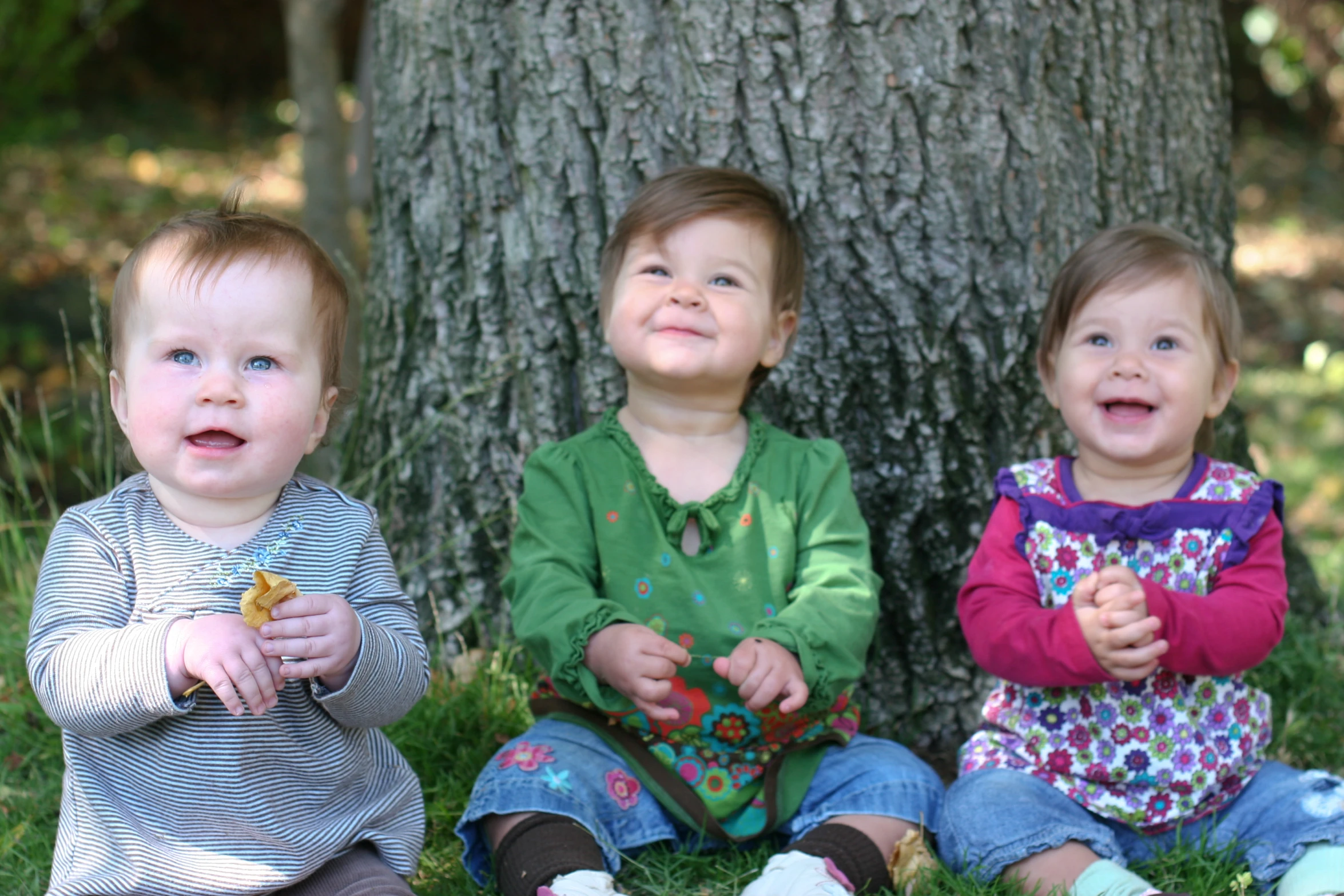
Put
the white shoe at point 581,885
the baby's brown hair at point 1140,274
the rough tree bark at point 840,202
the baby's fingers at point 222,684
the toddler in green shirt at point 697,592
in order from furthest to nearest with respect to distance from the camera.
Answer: the rough tree bark at point 840,202, the baby's brown hair at point 1140,274, the toddler in green shirt at point 697,592, the white shoe at point 581,885, the baby's fingers at point 222,684

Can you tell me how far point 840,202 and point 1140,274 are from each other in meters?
0.72

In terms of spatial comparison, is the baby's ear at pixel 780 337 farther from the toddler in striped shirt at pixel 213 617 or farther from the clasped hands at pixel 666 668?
the toddler in striped shirt at pixel 213 617

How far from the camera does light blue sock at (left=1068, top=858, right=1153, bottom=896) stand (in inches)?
86.0

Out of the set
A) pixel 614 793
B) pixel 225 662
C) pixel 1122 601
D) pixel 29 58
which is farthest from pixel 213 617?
pixel 29 58

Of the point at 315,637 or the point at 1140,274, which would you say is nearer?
the point at 315,637

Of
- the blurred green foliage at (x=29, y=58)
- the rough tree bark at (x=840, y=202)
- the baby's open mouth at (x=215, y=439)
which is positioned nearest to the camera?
the baby's open mouth at (x=215, y=439)

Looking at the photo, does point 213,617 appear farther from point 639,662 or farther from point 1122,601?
point 1122,601

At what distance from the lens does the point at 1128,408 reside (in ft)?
8.13

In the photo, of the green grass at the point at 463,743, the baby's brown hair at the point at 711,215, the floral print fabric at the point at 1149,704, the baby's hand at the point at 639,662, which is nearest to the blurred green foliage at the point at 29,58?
the green grass at the point at 463,743

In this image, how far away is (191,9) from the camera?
13.9 meters

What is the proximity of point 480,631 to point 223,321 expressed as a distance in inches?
53.2

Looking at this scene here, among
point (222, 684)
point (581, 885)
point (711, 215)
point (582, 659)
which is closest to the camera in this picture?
point (222, 684)

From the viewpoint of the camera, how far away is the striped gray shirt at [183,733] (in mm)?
1968

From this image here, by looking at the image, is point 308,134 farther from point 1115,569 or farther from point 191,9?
point 191,9
